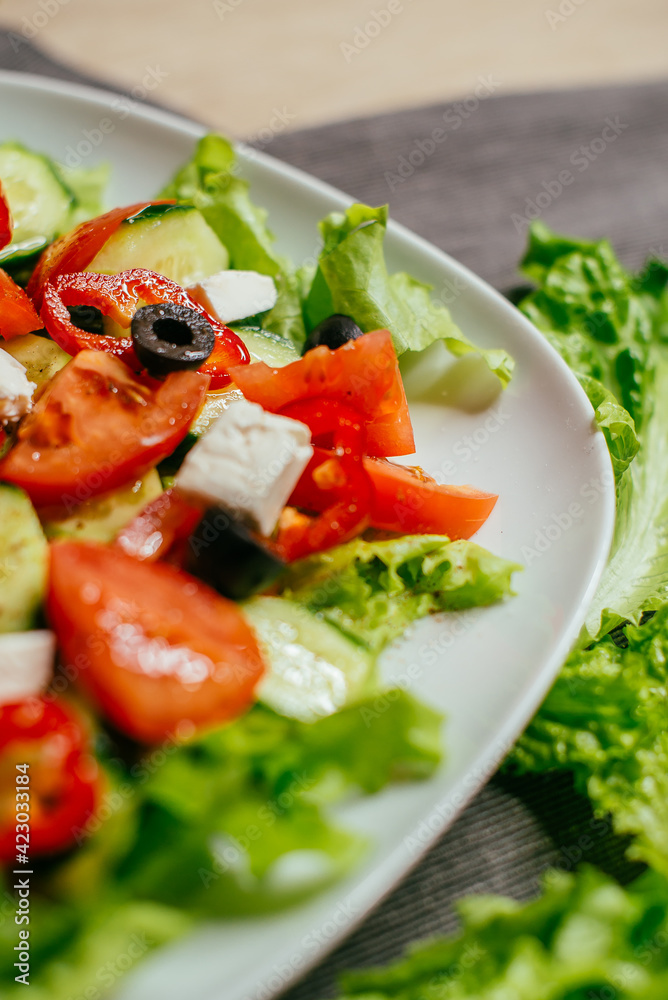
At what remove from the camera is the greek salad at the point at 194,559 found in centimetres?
152

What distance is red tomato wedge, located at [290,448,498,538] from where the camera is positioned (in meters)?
2.25

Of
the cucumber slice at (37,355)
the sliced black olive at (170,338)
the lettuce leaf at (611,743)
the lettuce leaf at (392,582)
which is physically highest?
the sliced black olive at (170,338)

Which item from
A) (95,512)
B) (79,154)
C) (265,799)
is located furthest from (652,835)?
(79,154)

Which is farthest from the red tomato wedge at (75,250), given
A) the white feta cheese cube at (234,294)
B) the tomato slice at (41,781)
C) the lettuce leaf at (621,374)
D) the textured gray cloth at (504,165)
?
the textured gray cloth at (504,165)

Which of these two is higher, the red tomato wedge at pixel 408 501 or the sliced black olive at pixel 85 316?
the sliced black olive at pixel 85 316

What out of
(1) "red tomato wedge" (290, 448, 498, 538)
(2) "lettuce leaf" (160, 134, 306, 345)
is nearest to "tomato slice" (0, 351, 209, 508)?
(1) "red tomato wedge" (290, 448, 498, 538)

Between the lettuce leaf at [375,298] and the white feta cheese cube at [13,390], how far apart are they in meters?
1.06

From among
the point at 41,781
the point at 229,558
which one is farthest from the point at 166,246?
the point at 41,781

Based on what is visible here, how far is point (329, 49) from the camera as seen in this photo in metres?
5.11

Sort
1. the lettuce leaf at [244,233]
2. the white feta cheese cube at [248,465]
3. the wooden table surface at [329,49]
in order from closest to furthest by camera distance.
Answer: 1. the white feta cheese cube at [248,465]
2. the lettuce leaf at [244,233]
3. the wooden table surface at [329,49]

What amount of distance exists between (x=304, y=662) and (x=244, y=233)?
1728 millimetres

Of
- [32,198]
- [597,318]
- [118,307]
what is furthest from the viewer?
[597,318]

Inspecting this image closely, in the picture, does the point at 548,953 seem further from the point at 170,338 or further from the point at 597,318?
the point at 597,318

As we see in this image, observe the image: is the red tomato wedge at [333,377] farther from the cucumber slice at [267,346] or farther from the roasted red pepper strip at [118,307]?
the cucumber slice at [267,346]
